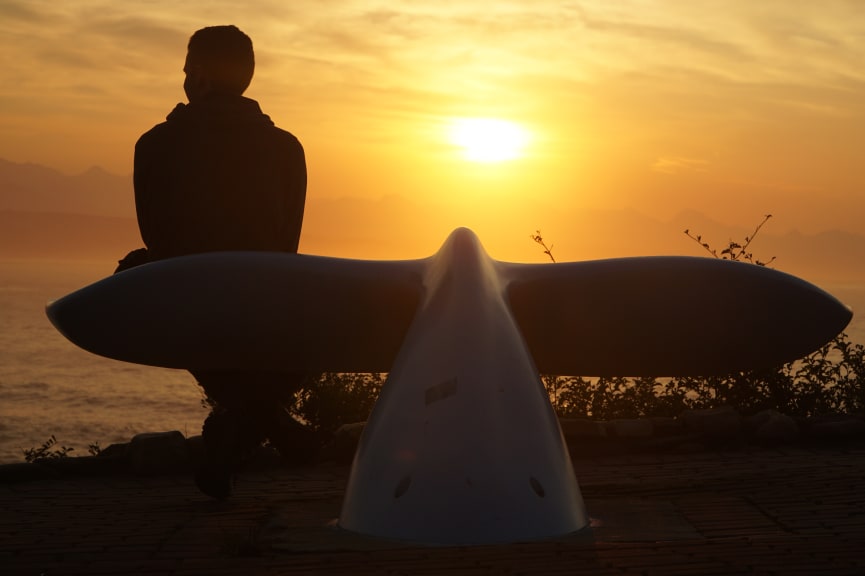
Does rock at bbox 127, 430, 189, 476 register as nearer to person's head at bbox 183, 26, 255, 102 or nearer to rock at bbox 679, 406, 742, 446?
person's head at bbox 183, 26, 255, 102

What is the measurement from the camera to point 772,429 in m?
10.1

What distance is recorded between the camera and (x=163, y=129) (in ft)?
25.9

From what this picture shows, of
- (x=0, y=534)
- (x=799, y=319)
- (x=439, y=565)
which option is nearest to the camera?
(x=439, y=565)

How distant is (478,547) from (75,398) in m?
57.4

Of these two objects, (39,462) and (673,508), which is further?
(39,462)

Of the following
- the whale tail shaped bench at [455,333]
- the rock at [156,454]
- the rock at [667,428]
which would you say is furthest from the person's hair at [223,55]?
the rock at [667,428]

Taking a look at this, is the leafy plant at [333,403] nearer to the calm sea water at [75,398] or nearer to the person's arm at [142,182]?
the person's arm at [142,182]

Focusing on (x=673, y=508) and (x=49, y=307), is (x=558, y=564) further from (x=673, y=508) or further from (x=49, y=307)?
(x=49, y=307)

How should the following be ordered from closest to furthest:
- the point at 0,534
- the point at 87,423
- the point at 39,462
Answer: the point at 0,534 < the point at 39,462 < the point at 87,423

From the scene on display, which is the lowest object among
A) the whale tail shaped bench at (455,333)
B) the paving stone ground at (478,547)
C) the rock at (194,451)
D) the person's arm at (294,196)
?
the paving stone ground at (478,547)

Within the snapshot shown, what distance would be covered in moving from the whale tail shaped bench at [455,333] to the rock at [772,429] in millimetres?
2024

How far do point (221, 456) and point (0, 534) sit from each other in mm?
1394

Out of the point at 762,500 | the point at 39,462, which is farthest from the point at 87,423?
the point at 762,500

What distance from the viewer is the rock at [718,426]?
32.7 feet
